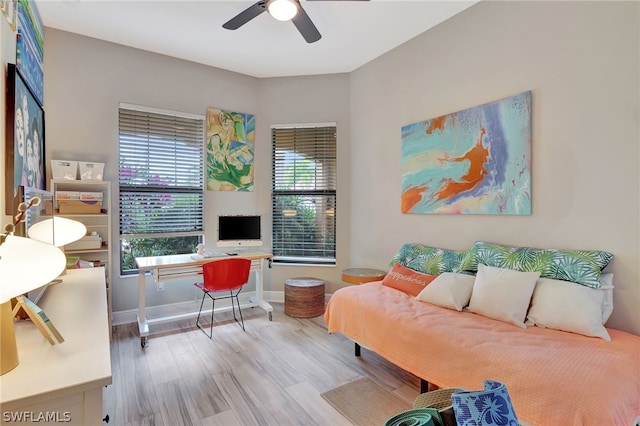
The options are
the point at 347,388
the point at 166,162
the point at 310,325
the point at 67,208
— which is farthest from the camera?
the point at 166,162

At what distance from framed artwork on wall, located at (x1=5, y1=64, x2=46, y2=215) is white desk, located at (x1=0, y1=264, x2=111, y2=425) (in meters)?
0.82

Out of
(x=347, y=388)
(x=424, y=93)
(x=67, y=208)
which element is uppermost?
(x=424, y=93)

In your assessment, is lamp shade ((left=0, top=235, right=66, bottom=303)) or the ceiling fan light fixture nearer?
lamp shade ((left=0, top=235, right=66, bottom=303))

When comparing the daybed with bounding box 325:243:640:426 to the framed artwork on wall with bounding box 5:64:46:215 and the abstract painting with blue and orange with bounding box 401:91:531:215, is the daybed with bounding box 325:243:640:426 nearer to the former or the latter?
the abstract painting with blue and orange with bounding box 401:91:531:215

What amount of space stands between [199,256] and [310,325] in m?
1.48

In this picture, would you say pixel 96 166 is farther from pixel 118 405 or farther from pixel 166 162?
pixel 118 405

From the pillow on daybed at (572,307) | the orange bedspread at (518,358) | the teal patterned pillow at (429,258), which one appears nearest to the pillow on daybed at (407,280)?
the teal patterned pillow at (429,258)

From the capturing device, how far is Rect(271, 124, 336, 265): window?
169 inches

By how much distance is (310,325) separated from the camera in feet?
11.7

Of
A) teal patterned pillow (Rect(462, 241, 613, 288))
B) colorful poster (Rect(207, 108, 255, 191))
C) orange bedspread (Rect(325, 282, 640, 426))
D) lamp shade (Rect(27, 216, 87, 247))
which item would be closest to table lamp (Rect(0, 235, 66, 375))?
lamp shade (Rect(27, 216, 87, 247))

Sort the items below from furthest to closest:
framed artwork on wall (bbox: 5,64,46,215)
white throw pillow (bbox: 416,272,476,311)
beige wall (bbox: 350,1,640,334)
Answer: white throw pillow (bbox: 416,272,476,311) < beige wall (bbox: 350,1,640,334) < framed artwork on wall (bbox: 5,64,46,215)

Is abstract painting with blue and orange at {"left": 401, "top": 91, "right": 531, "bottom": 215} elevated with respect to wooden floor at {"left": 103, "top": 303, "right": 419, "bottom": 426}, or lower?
elevated

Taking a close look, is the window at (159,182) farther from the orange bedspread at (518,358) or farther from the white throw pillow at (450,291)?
the white throw pillow at (450,291)

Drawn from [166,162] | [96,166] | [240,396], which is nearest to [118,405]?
[240,396]
